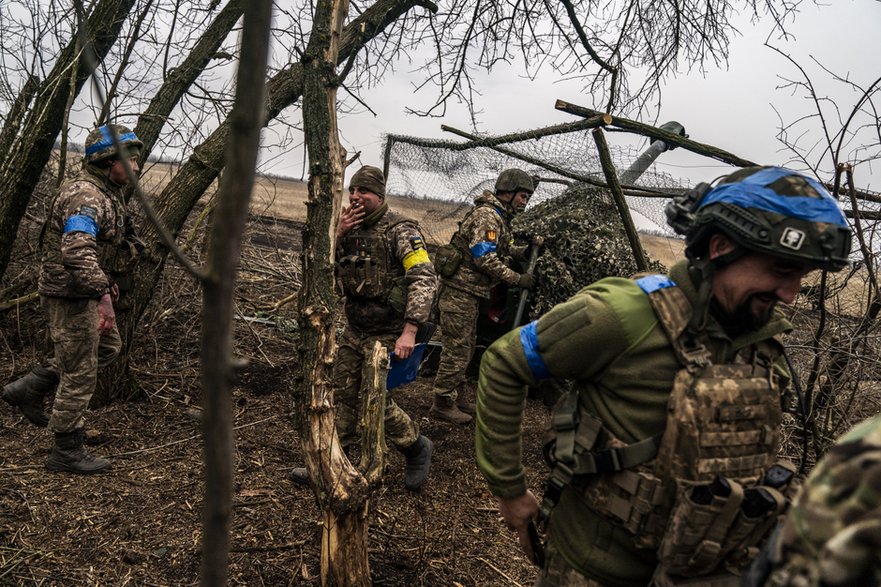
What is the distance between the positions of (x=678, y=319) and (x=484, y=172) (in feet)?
16.8

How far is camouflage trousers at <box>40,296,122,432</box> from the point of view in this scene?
12.9 feet

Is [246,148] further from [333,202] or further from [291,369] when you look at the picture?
[291,369]

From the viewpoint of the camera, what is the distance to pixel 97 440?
14.4 ft

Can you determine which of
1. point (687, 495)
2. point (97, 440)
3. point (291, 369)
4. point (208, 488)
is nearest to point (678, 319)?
point (687, 495)

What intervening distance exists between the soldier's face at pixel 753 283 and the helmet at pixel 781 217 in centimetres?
6

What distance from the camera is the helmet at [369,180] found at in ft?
13.8

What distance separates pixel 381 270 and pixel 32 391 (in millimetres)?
2736

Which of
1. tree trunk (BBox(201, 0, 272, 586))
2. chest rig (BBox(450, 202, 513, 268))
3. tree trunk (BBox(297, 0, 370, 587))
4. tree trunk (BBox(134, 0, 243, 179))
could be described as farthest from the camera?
chest rig (BBox(450, 202, 513, 268))

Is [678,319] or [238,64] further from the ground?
[238,64]

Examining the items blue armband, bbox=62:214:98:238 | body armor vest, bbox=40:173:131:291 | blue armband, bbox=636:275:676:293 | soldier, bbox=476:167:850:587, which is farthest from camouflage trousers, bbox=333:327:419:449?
blue armband, bbox=636:275:676:293

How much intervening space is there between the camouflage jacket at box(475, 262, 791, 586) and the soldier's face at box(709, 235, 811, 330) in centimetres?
7

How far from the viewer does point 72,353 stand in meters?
3.97

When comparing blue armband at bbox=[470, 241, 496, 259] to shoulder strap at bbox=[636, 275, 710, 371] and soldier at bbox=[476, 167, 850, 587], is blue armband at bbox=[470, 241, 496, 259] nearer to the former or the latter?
soldier at bbox=[476, 167, 850, 587]

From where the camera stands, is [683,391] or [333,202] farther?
[333,202]
